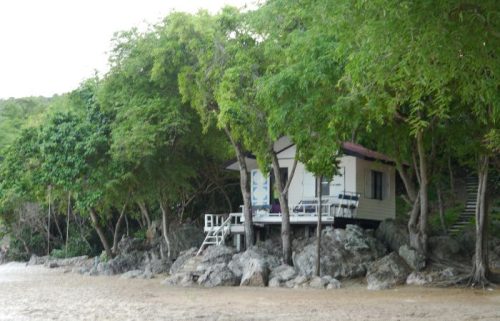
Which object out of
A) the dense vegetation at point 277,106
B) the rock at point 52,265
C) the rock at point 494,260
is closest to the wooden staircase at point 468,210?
the dense vegetation at point 277,106

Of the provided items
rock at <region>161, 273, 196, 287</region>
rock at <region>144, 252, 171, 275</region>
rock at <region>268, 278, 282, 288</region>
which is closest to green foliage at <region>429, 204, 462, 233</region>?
rock at <region>268, 278, 282, 288</region>

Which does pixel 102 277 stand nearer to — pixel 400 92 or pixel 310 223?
pixel 310 223

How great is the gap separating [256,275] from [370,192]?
876 cm

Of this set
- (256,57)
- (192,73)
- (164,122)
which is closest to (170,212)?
(164,122)

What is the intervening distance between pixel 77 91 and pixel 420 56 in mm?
24076

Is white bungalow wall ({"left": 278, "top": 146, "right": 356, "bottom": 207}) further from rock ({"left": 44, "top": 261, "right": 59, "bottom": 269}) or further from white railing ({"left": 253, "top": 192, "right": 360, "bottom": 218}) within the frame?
rock ({"left": 44, "top": 261, "right": 59, "bottom": 269})

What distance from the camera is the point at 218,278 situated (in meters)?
22.1

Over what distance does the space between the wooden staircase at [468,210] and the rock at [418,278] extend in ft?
30.1

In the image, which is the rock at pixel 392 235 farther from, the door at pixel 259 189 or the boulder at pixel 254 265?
the door at pixel 259 189

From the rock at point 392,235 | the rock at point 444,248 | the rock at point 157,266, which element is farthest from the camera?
the rock at point 157,266

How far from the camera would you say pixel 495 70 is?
903 centimetres

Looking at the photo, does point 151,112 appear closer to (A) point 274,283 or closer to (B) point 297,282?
(A) point 274,283

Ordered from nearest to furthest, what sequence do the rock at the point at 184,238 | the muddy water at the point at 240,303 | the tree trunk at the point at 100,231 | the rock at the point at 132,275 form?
the muddy water at the point at 240,303
the rock at the point at 132,275
the rock at the point at 184,238
the tree trunk at the point at 100,231

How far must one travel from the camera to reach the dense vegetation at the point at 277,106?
366 inches
